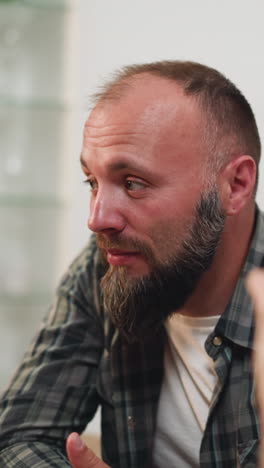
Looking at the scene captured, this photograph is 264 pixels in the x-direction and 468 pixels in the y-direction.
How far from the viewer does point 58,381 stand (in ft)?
4.17

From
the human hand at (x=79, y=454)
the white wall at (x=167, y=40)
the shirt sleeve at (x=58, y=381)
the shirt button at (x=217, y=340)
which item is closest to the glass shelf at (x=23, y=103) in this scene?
the white wall at (x=167, y=40)

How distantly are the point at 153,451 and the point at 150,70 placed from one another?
2.33 ft

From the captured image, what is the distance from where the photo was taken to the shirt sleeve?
1206 millimetres

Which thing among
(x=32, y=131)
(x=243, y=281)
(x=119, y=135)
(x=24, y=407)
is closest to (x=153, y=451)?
(x=24, y=407)

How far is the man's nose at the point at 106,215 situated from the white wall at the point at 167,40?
54cm

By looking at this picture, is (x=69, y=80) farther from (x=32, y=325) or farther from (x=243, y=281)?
(x=243, y=281)

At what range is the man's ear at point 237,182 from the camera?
119 centimetres

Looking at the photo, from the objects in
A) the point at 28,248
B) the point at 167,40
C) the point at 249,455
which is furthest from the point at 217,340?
the point at 28,248

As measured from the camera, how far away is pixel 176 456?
1207 millimetres

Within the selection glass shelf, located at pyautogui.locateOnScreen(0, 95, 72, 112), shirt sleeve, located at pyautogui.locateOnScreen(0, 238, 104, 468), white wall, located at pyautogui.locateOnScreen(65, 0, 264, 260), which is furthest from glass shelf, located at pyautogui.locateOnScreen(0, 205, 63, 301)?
shirt sleeve, located at pyautogui.locateOnScreen(0, 238, 104, 468)

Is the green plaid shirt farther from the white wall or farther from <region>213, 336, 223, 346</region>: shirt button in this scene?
the white wall

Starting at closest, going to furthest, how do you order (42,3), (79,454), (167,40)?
(79,454), (167,40), (42,3)

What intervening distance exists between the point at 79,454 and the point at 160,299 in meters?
0.31

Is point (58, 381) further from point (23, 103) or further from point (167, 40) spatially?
point (23, 103)
